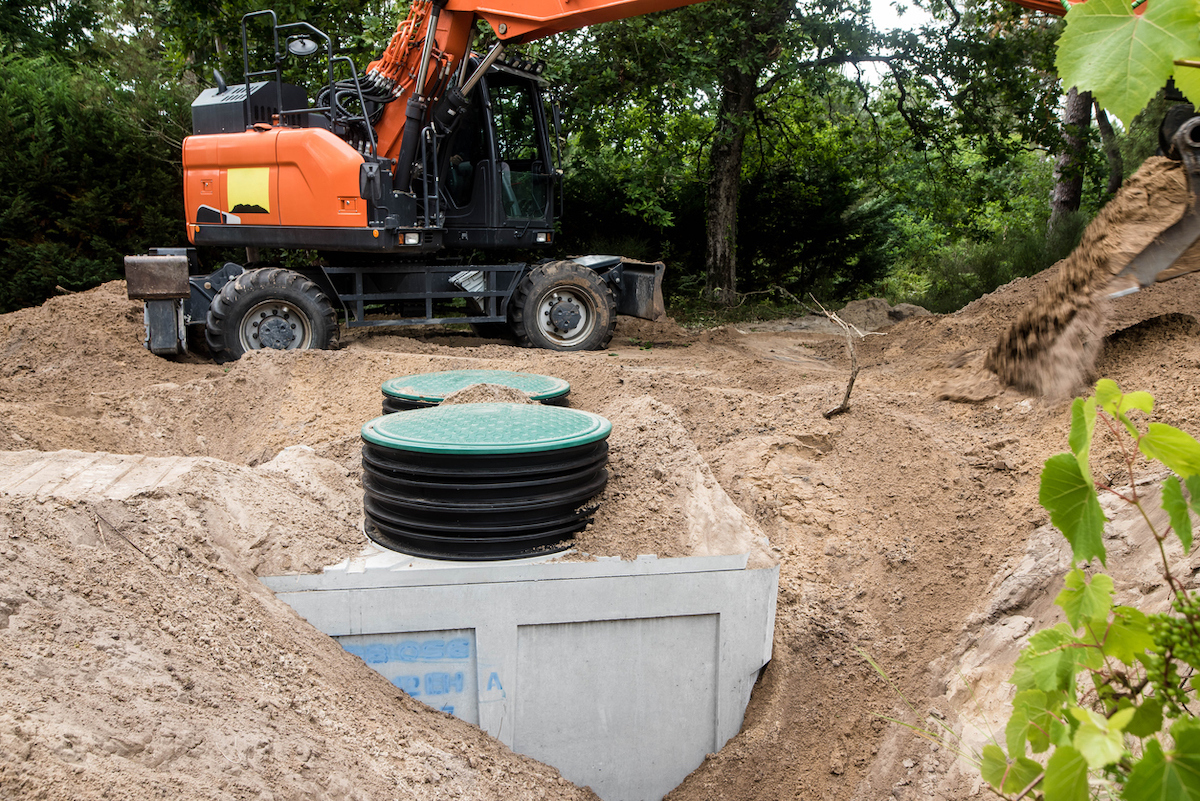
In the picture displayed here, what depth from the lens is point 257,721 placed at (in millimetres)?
2668

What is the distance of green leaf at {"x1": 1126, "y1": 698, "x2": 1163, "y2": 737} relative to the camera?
1213 mm

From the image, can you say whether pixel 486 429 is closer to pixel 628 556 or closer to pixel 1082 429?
pixel 628 556

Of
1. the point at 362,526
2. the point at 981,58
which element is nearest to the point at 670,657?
the point at 362,526

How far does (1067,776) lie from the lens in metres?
1.10

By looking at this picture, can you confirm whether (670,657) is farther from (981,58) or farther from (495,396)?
(981,58)

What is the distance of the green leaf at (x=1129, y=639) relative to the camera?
1240 millimetres

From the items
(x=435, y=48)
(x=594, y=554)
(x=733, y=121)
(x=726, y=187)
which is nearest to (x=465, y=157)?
(x=435, y=48)

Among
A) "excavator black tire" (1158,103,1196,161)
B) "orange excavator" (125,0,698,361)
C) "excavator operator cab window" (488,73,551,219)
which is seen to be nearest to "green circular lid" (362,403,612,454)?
"excavator black tire" (1158,103,1196,161)

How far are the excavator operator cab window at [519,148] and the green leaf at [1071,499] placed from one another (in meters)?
8.39

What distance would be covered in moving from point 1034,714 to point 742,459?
3.51 m

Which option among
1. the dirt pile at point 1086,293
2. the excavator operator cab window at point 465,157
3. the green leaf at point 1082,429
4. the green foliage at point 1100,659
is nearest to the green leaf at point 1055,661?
the green foliage at point 1100,659

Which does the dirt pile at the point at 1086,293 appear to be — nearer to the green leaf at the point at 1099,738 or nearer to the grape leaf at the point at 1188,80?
the grape leaf at the point at 1188,80

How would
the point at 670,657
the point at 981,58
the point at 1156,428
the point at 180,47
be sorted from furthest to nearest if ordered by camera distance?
the point at 180,47 < the point at 981,58 < the point at 670,657 < the point at 1156,428

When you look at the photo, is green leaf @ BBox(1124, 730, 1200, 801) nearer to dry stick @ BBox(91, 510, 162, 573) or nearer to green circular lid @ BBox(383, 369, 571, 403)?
dry stick @ BBox(91, 510, 162, 573)
